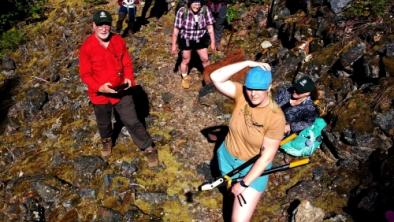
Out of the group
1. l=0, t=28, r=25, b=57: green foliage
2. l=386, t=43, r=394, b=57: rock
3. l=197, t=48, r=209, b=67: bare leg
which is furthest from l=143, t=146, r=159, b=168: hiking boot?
l=0, t=28, r=25, b=57: green foliage

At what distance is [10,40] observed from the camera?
13.7 m

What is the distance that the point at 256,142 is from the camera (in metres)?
5.62

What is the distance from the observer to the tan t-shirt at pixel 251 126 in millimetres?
5246

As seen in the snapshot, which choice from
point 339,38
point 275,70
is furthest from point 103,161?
point 339,38

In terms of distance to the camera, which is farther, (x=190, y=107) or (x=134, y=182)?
(x=190, y=107)

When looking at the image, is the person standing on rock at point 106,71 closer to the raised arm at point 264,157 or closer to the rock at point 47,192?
the rock at point 47,192

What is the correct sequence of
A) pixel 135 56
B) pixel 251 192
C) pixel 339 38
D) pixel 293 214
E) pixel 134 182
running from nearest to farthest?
1. pixel 251 192
2. pixel 293 214
3. pixel 134 182
4. pixel 339 38
5. pixel 135 56

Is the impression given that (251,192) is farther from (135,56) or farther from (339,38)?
(135,56)

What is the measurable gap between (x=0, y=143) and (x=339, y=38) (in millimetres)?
8494

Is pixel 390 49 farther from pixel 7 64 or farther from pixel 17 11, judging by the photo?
pixel 17 11

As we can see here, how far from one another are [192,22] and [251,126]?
4784 millimetres

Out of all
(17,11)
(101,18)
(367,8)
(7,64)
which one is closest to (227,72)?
(101,18)

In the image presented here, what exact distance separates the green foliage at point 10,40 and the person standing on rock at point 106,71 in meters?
7.33

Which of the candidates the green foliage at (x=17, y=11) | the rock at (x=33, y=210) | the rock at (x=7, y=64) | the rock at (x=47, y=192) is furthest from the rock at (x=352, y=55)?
the green foliage at (x=17, y=11)
